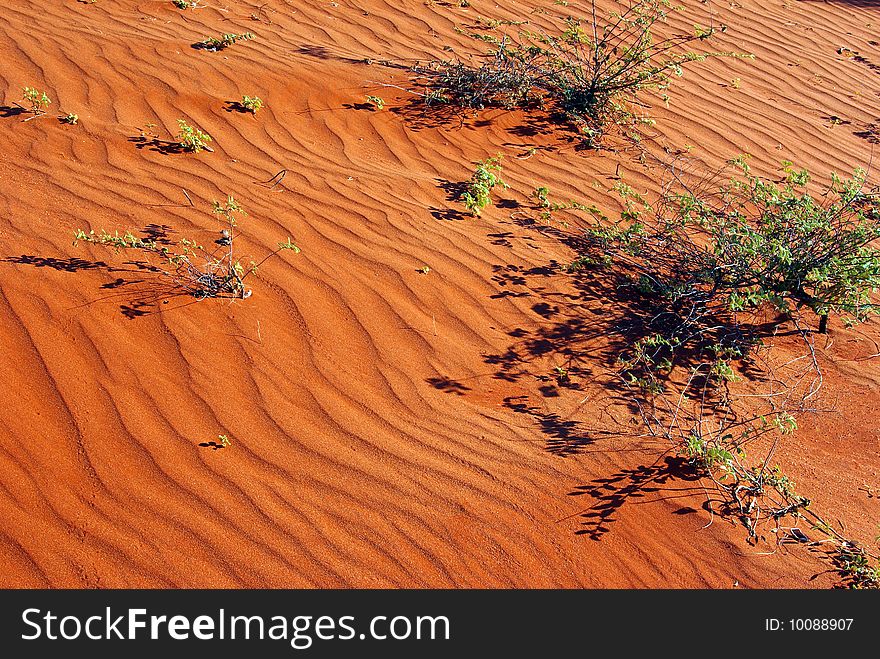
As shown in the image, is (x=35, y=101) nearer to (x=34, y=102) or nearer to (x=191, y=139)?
(x=34, y=102)

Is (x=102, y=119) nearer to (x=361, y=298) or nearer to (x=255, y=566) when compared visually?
(x=361, y=298)

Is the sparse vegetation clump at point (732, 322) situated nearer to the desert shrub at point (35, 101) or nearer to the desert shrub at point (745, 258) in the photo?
the desert shrub at point (745, 258)

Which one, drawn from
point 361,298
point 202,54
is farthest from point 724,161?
point 202,54

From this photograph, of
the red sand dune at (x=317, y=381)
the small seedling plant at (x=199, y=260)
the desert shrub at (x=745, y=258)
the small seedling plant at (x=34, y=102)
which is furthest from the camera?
the small seedling plant at (x=34, y=102)

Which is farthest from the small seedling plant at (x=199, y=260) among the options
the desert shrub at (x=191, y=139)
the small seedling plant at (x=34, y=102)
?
the small seedling plant at (x=34, y=102)

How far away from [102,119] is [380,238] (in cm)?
228

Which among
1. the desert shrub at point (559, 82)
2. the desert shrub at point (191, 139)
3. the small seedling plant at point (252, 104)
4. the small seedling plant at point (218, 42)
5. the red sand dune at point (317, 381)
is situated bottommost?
the red sand dune at point (317, 381)

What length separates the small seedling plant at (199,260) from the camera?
3816mm

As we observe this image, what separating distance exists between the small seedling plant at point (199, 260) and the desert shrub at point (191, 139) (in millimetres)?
959

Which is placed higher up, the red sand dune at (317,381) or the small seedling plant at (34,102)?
the small seedling plant at (34,102)

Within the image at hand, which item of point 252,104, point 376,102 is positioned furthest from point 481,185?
point 252,104

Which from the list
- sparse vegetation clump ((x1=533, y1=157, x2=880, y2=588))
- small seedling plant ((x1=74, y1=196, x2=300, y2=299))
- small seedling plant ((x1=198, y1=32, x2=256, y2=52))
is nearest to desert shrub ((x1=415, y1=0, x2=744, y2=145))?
sparse vegetation clump ((x1=533, y1=157, x2=880, y2=588))

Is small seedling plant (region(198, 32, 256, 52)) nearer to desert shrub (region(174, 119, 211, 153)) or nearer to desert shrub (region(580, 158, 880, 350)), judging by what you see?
desert shrub (region(174, 119, 211, 153))

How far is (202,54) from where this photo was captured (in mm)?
6094
